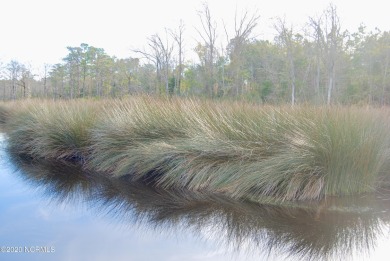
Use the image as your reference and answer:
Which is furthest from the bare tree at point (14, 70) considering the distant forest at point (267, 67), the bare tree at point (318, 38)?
the bare tree at point (318, 38)

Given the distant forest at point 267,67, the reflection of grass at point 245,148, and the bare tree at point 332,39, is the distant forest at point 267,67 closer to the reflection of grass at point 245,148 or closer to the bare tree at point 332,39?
the bare tree at point 332,39

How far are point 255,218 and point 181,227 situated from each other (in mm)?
747

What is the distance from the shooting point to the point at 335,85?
25391 mm

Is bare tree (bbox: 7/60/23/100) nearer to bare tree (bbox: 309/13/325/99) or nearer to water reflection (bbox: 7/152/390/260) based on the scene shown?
bare tree (bbox: 309/13/325/99)

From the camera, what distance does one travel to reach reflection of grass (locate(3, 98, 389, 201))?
4055 mm

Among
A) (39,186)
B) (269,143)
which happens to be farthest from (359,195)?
(39,186)

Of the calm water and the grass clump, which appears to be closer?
the calm water

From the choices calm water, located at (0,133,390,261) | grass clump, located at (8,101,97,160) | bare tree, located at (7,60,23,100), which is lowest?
calm water, located at (0,133,390,261)

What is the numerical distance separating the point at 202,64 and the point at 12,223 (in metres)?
26.9

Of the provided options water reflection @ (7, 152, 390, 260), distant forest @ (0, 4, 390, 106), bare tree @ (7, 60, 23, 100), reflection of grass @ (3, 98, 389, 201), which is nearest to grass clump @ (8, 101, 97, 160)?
reflection of grass @ (3, 98, 389, 201)

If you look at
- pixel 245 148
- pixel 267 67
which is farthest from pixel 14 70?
pixel 245 148

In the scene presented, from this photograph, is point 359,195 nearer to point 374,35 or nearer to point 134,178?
point 134,178

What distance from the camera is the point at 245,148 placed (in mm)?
4516

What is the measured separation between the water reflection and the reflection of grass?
24cm
